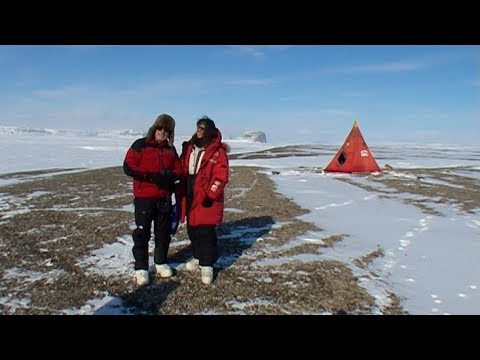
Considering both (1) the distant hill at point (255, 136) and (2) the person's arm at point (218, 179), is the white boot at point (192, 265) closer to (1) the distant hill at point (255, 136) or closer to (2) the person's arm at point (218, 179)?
(2) the person's arm at point (218, 179)

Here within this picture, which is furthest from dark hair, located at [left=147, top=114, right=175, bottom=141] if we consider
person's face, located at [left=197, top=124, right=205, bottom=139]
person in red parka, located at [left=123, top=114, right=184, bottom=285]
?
person's face, located at [left=197, top=124, right=205, bottom=139]

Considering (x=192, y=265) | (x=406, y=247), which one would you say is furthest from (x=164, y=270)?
(x=406, y=247)

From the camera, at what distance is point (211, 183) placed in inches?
184

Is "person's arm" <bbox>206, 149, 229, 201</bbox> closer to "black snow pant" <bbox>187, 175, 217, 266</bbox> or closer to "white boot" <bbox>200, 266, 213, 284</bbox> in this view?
"black snow pant" <bbox>187, 175, 217, 266</bbox>

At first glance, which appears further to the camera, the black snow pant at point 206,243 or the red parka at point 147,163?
the black snow pant at point 206,243

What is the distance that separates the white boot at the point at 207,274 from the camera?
4871 millimetres

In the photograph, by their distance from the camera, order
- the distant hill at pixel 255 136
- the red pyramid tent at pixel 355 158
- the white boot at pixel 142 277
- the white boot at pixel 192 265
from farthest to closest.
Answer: the distant hill at pixel 255 136 < the red pyramid tent at pixel 355 158 < the white boot at pixel 192 265 < the white boot at pixel 142 277

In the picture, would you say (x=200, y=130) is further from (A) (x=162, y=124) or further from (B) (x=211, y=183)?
(B) (x=211, y=183)

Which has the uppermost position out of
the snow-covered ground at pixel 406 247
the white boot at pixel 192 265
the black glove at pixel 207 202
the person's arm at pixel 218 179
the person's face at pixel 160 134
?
the person's face at pixel 160 134

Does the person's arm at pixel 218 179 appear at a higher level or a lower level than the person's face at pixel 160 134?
lower

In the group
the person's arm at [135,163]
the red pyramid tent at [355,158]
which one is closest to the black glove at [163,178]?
the person's arm at [135,163]

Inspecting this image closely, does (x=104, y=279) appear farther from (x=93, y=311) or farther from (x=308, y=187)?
(x=308, y=187)

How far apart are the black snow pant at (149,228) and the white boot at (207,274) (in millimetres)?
582
